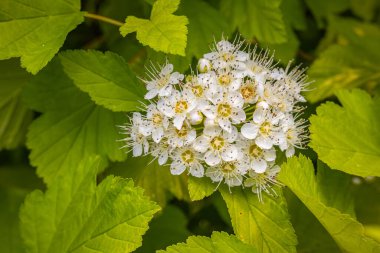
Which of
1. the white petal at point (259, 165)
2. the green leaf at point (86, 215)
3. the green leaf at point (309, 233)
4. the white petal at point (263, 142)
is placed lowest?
the green leaf at point (309, 233)

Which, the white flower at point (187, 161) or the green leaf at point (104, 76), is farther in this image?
the green leaf at point (104, 76)

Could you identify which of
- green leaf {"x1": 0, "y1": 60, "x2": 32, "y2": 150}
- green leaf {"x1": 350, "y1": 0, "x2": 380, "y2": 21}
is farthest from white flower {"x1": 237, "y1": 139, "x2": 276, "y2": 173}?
green leaf {"x1": 350, "y1": 0, "x2": 380, "y2": 21}

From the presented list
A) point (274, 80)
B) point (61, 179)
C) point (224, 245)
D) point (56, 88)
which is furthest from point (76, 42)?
point (224, 245)

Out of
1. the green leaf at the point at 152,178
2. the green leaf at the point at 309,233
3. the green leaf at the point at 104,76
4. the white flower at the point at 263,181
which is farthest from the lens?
the green leaf at the point at 152,178

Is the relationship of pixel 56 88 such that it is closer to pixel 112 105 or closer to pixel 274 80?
pixel 112 105

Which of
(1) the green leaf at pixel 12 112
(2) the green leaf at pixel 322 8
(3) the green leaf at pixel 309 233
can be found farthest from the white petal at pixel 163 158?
(2) the green leaf at pixel 322 8

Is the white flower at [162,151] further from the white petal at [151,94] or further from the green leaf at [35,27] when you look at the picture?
the green leaf at [35,27]

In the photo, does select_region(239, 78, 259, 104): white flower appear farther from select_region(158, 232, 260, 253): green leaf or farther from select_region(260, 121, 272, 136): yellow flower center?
select_region(158, 232, 260, 253): green leaf

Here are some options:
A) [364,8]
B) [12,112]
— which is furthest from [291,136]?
[364,8]
